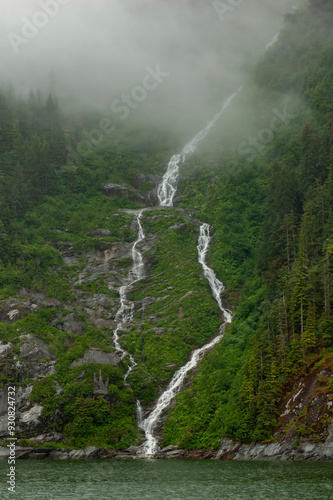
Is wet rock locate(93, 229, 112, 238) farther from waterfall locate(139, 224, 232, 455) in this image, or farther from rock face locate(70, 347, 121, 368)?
rock face locate(70, 347, 121, 368)

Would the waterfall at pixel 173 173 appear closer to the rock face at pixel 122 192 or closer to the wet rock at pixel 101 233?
the rock face at pixel 122 192

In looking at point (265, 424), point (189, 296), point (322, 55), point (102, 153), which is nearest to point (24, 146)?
point (102, 153)

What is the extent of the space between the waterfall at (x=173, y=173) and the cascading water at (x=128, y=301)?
15437 mm

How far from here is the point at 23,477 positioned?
3978 centimetres

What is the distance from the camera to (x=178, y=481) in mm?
37219

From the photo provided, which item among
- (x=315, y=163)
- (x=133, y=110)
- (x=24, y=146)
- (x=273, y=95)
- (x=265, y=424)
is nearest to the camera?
(x=265, y=424)

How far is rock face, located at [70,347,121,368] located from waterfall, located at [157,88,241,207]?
49735 mm

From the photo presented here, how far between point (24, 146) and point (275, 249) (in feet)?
194

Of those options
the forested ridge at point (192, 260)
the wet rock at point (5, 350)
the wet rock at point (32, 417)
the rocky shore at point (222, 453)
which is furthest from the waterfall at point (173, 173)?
the rocky shore at point (222, 453)

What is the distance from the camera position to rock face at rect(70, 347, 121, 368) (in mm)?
64625

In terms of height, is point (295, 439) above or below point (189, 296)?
below

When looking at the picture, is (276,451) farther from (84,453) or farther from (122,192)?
(122,192)

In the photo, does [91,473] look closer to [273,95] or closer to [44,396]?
[44,396]

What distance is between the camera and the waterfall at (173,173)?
370 ft
